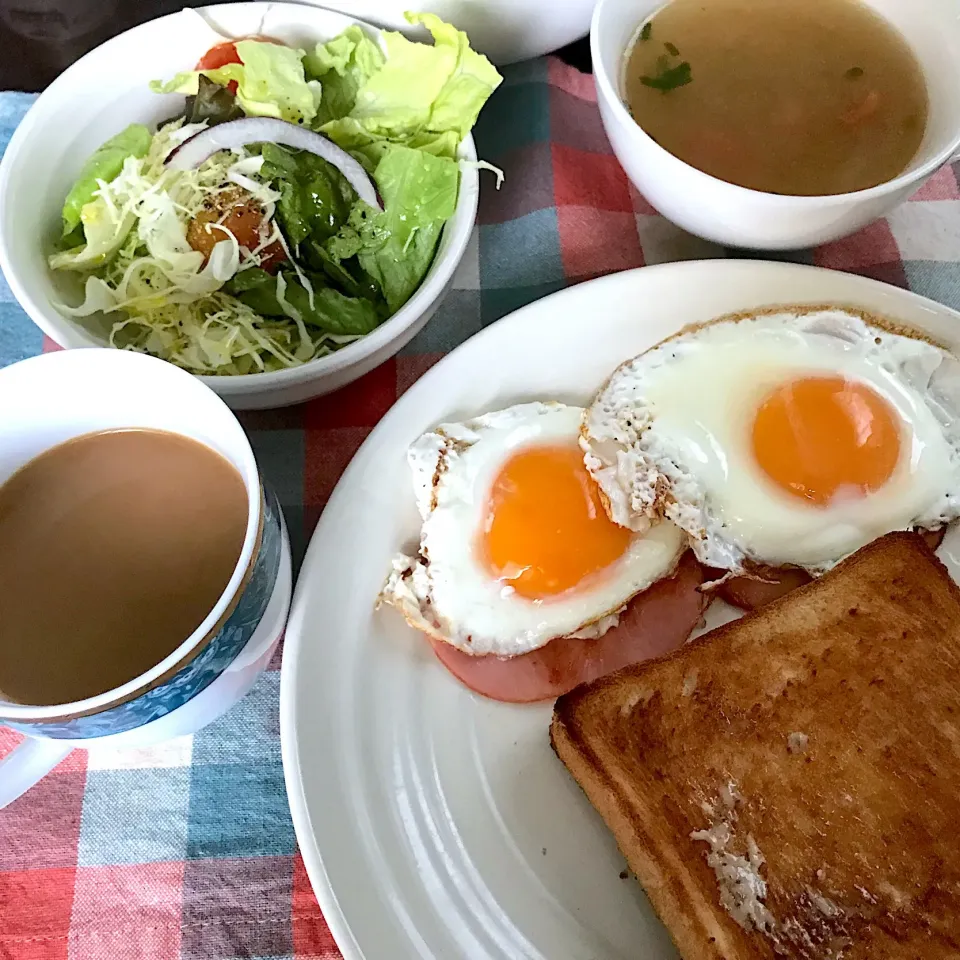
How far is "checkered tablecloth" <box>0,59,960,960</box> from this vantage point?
133 cm

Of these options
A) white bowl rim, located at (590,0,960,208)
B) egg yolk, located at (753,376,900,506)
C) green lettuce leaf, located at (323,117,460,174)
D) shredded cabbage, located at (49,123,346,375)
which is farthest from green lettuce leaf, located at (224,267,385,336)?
egg yolk, located at (753,376,900,506)

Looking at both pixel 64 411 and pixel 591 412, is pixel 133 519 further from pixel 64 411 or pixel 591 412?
pixel 591 412

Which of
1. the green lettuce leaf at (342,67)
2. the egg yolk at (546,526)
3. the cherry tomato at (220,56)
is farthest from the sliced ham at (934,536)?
the cherry tomato at (220,56)

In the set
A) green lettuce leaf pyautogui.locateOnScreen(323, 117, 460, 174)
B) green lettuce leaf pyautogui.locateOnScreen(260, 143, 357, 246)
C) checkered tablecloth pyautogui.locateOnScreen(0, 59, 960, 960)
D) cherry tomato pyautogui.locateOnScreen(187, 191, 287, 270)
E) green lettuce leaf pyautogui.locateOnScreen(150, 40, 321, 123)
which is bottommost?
checkered tablecloth pyautogui.locateOnScreen(0, 59, 960, 960)

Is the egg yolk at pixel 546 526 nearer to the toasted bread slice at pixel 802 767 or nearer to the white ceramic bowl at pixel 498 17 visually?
the toasted bread slice at pixel 802 767

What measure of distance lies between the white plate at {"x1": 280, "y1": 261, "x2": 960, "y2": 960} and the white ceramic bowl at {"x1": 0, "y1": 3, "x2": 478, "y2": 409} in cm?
13

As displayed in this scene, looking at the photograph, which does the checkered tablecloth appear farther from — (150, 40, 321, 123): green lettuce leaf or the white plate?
(150, 40, 321, 123): green lettuce leaf

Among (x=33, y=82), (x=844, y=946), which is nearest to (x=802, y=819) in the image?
(x=844, y=946)

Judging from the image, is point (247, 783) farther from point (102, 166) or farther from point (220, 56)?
point (220, 56)

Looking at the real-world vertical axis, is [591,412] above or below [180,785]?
above

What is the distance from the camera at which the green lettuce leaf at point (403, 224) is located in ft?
5.44

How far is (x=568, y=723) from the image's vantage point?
133cm

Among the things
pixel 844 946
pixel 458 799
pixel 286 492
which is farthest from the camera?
pixel 286 492

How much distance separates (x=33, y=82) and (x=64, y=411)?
1.23 meters
